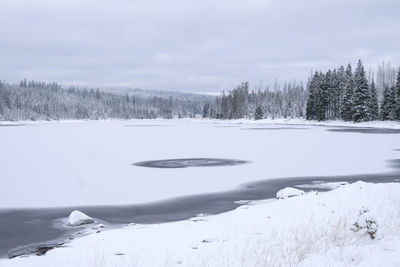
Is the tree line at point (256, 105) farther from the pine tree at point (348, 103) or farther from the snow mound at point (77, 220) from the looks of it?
the snow mound at point (77, 220)

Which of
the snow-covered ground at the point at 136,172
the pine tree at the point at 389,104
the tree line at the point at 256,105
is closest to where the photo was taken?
the snow-covered ground at the point at 136,172

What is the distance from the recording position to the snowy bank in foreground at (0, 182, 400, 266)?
21.7 ft

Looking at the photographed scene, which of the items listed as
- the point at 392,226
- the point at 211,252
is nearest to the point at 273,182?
the point at 392,226

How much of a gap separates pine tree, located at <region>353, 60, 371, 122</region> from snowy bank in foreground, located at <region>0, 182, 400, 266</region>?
222 feet

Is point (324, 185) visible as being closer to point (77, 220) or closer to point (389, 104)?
point (77, 220)

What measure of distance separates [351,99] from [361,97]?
2495 mm

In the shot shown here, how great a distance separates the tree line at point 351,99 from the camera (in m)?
72.3

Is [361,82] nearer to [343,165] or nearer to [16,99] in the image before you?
[343,165]

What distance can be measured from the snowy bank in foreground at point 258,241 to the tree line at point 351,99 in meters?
65.0

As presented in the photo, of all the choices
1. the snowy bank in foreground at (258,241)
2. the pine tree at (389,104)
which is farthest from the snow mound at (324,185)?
the pine tree at (389,104)

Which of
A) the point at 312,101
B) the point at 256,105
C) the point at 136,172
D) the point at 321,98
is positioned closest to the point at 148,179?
the point at 136,172

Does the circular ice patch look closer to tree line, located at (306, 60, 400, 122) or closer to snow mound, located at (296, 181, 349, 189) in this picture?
snow mound, located at (296, 181, 349, 189)

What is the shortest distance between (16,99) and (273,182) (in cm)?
19793

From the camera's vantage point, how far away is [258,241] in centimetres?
787
